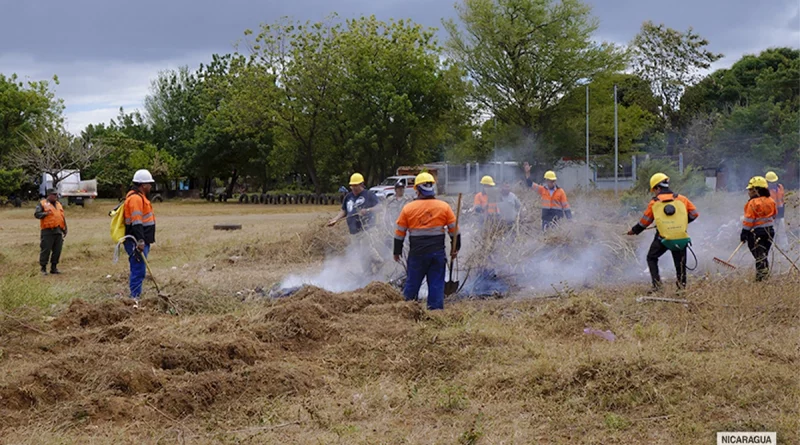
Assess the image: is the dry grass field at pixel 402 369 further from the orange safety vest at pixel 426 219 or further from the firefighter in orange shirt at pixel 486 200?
the firefighter in orange shirt at pixel 486 200

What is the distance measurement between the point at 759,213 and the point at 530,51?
23.9 metres

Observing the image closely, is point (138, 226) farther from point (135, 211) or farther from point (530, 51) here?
point (530, 51)

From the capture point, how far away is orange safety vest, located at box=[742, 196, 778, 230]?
9406mm

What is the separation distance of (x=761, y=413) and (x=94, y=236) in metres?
18.5

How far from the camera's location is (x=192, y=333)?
6.48 metres

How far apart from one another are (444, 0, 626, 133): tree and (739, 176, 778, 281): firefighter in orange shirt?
23115 millimetres

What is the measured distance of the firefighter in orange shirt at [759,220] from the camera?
9.40 metres

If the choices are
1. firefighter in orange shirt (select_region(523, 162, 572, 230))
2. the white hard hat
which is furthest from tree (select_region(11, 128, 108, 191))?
firefighter in orange shirt (select_region(523, 162, 572, 230))

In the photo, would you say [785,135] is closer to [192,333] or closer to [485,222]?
[485,222]

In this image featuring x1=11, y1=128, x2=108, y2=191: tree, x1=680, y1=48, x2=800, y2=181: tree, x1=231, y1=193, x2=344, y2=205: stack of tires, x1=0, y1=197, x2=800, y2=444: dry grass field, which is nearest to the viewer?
x1=0, y1=197, x2=800, y2=444: dry grass field

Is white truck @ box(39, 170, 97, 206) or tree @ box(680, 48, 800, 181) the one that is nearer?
tree @ box(680, 48, 800, 181)

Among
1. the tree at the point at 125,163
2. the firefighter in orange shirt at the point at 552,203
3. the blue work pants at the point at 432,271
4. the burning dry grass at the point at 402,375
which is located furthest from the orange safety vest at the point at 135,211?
the tree at the point at 125,163

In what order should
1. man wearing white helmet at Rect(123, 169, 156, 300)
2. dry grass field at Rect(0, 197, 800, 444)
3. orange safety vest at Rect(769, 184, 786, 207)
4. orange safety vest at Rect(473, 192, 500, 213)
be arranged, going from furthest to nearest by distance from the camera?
orange safety vest at Rect(473, 192, 500, 213) < orange safety vest at Rect(769, 184, 786, 207) < man wearing white helmet at Rect(123, 169, 156, 300) < dry grass field at Rect(0, 197, 800, 444)

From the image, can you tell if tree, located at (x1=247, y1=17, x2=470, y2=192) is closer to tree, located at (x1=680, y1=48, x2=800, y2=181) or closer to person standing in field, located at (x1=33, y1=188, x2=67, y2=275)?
tree, located at (x1=680, y1=48, x2=800, y2=181)
